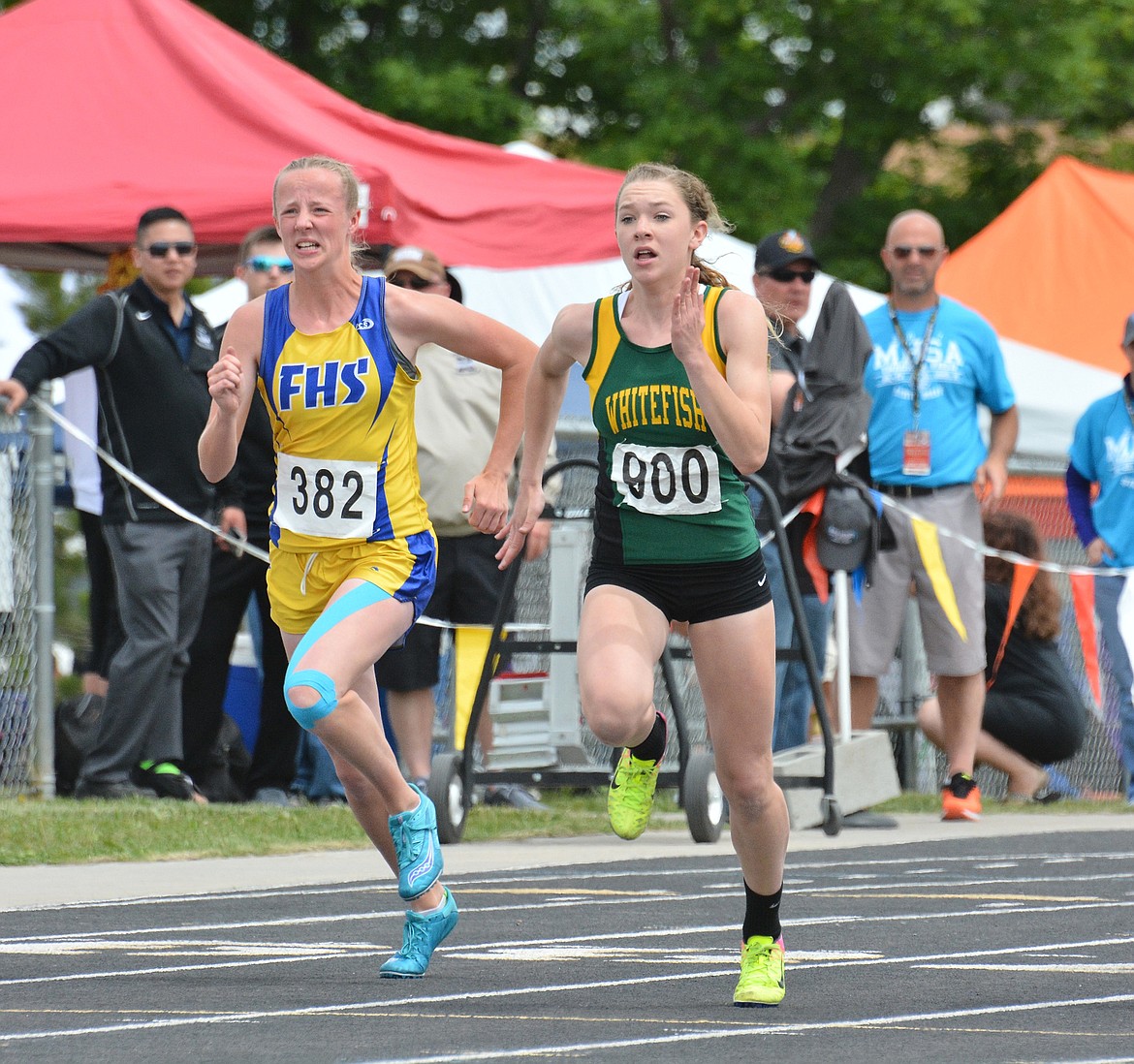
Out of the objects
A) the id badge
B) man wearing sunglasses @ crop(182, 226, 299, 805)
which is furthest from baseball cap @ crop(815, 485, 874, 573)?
man wearing sunglasses @ crop(182, 226, 299, 805)

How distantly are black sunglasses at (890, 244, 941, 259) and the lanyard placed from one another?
256mm

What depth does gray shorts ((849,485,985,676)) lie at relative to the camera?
1056 centimetres

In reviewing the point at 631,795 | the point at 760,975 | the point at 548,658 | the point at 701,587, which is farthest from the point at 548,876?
the point at 548,658

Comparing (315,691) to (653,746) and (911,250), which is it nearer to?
(653,746)

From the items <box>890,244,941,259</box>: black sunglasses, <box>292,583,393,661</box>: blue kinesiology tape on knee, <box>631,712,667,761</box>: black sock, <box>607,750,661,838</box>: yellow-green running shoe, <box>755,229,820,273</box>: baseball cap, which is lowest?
<box>607,750,661,838</box>: yellow-green running shoe

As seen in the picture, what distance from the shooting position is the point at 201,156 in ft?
36.9

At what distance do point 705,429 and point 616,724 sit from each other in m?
0.73

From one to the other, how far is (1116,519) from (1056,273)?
5.93 meters

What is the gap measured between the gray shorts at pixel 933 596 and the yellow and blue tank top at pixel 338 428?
4946 mm

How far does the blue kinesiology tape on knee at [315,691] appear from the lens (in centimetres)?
545

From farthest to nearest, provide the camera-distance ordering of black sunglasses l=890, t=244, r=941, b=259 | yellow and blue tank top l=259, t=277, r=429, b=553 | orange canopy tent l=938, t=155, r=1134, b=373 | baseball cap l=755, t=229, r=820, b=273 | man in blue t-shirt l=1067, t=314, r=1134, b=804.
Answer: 1. orange canopy tent l=938, t=155, r=1134, b=373
2. man in blue t-shirt l=1067, t=314, r=1134, b=804
3. black sunglasses l=890, t=244, r=941, b=259
4. baseball cap l=755, t=229, r=820, b=273
5. yellow and blue tank top l=259, t=277, r=429, b=553

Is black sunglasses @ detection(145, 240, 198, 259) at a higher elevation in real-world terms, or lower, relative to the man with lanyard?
higher

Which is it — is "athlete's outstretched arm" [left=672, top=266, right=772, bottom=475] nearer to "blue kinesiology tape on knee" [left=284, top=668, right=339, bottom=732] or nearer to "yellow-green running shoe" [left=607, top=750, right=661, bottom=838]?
"yellow-green running shoe" [left=607, top=750, right=661, bottom=838]

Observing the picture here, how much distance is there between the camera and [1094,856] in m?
8.70
